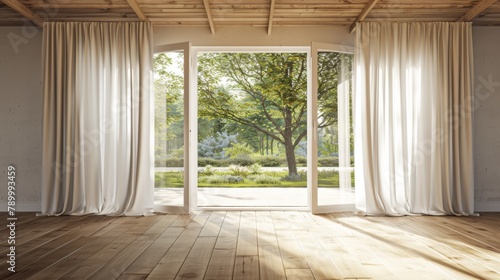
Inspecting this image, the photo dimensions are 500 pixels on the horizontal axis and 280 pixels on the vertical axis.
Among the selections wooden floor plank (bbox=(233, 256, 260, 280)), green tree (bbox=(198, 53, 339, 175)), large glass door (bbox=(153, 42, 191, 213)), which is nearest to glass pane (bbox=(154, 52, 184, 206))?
large glass door (bbox=(153, 42, 191, 213))

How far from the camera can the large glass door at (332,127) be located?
18.2 feet

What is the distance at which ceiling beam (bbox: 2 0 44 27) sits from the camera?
193 inches

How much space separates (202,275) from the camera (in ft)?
9.32

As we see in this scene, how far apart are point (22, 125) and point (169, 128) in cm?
188

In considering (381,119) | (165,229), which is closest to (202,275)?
(165,229)

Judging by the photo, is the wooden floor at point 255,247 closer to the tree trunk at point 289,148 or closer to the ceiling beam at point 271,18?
the ceiling beam at point 271,18

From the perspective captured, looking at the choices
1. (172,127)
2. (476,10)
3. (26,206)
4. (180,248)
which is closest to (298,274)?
(180,248)

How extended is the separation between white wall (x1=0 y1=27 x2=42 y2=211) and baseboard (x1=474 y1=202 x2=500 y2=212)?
5.49 meters

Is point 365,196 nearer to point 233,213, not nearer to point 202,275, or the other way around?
point 233,213

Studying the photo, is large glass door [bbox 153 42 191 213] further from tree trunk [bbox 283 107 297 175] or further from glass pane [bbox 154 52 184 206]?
tree trunk [bbox 283 107 297 175]

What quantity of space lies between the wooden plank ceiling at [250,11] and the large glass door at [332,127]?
0.48 m

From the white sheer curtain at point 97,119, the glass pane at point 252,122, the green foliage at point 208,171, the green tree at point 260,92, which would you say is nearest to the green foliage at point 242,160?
the glass pane at point 252,122

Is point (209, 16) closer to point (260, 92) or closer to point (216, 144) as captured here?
point (260, 92)

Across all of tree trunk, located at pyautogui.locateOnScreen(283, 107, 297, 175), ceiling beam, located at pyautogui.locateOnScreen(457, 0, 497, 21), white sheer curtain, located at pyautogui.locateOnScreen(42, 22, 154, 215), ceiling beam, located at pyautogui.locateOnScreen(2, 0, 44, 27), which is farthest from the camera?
tree trunk, located at pyautogui.locateOnScreen(283, 107, 297, 175)
